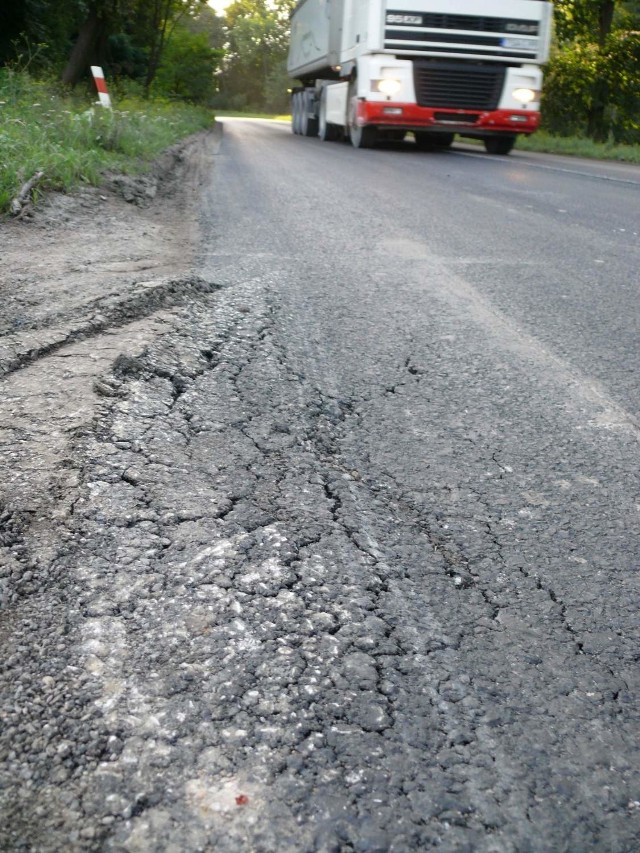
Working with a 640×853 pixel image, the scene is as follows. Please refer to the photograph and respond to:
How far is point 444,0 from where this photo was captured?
13.5 m

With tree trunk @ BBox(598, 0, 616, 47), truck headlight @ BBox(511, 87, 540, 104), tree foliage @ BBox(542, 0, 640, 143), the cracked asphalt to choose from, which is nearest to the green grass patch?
tree foliage @ BBox(542, 0, 640, 143)

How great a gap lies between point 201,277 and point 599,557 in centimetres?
302

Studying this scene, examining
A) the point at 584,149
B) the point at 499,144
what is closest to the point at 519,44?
the point at 499,144

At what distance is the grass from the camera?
6.34 metres

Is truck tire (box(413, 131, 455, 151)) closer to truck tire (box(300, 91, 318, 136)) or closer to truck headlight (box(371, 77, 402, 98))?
truck headlight (box(371, 77, 402, 98))

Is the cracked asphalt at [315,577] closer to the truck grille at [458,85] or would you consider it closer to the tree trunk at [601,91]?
the truck grille at [458,85]

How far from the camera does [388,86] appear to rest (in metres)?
14.2

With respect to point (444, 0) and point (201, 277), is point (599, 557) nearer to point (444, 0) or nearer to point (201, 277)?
point (201, 277)

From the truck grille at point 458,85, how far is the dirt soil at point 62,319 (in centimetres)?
868

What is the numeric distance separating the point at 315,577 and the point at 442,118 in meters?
14.2

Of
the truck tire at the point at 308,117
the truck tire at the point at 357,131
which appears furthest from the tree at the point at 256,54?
the truck tire at the point at 357,131

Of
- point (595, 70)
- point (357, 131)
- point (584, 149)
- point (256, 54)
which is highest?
point (256, 54)

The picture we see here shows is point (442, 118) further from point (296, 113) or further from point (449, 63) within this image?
point (296, 113)

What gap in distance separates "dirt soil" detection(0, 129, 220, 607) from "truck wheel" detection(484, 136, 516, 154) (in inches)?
446
